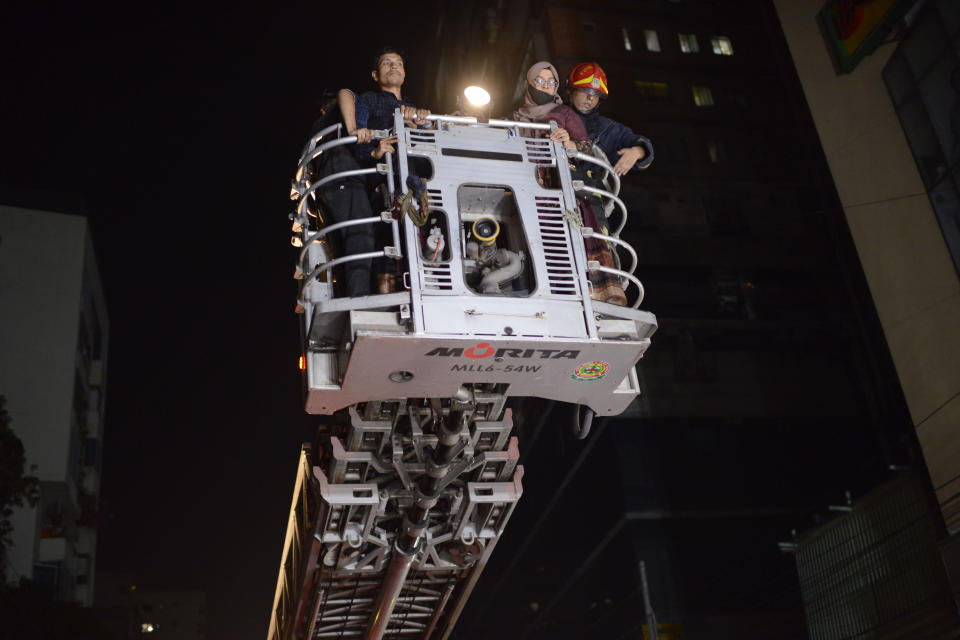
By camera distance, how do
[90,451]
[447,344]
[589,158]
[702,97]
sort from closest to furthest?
[447,344] → [589,158] → [90,451] → [702,97]

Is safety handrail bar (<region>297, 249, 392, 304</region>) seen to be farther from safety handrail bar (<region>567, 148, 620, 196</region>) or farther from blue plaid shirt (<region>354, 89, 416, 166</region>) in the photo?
safety handrail bar (<region>567, 148, 620, 196</region>)

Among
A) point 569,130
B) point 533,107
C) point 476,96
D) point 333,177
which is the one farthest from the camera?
point 533,107

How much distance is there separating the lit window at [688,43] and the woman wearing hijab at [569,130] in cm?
4535

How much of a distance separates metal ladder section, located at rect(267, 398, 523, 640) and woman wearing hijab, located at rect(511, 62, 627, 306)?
1584 millimetres

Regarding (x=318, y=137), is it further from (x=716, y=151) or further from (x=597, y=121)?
(x=716, y=151)

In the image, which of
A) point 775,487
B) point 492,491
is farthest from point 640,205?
point 492,491

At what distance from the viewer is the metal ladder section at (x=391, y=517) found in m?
9.63

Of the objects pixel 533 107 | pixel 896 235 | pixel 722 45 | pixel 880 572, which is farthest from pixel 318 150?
pixel 722 45

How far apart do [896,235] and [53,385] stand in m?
37.4

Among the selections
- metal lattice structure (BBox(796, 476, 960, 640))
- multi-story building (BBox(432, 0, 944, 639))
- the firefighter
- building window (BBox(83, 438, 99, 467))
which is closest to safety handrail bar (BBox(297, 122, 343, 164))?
the firefighter

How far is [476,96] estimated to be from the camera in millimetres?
9766

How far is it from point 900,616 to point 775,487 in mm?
22500

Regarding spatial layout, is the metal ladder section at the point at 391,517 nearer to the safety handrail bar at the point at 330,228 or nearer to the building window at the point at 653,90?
the safety handrail bar at the point at 330,228

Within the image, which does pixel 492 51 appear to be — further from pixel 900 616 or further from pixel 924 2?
pixel 900 616
